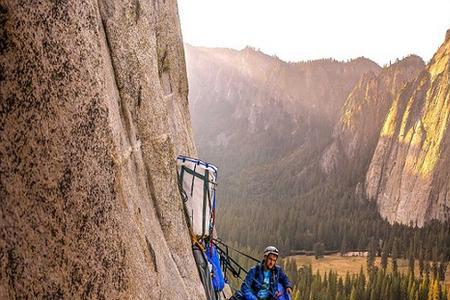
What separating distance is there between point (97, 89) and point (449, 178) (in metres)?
152

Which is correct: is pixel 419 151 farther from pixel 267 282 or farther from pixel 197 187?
pixel 267 282

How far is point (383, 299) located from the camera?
85250mm

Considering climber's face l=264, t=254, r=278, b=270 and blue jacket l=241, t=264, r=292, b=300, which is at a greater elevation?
climber's face l=264, t=254, r=278, b=270

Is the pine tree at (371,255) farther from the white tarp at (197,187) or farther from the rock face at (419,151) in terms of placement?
the white tarp at (197,187)

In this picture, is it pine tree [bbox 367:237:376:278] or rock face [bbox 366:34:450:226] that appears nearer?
pine tree [bbox 367:237:376:278]

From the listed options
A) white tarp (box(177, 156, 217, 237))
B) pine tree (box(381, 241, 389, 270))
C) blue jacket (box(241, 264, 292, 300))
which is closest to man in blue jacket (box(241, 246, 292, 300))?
blue jacket (box(241, 264, 292, 300))

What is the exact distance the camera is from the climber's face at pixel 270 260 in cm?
1114

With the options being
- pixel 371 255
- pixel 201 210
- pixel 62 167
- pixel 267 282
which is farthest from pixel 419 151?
pixel 62 167

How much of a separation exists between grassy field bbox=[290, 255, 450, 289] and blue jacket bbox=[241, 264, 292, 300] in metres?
115

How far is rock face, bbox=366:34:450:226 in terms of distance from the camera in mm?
145750

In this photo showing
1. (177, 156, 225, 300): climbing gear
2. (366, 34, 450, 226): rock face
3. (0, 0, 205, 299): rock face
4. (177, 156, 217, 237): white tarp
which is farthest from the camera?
(366, 34, 450, 226): rock face

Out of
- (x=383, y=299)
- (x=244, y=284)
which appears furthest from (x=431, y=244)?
(x=244, y=284)

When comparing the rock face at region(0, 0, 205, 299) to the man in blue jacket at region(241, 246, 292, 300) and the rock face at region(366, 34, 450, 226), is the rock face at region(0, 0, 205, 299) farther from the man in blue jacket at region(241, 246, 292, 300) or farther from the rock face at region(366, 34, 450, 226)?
the rock face at region(366, 34, 450, 226)

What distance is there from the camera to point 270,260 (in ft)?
36.9
